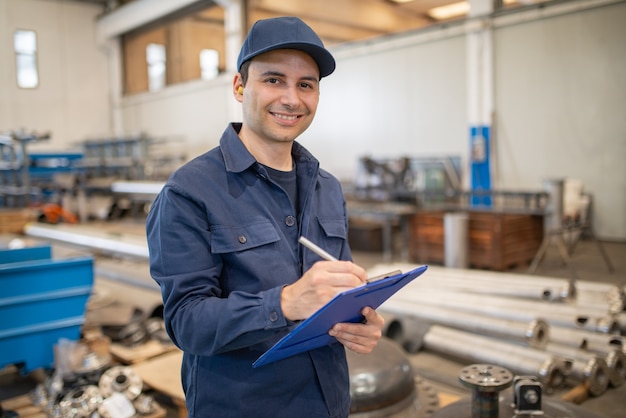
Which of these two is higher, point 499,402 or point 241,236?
point 241,236

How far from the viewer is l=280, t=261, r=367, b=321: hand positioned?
2.77 feet

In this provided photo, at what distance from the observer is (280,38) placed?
3.32 feet

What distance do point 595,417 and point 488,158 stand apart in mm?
5711

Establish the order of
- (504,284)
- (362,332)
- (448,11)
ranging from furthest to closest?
(448,11), (504,284), (362,332)

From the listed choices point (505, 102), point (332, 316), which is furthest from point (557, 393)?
point (505, 102)

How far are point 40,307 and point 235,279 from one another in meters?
1.97

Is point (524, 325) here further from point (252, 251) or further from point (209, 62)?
point (209, 62)

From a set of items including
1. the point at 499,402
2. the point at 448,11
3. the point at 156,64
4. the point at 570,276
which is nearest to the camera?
the point at 499,402

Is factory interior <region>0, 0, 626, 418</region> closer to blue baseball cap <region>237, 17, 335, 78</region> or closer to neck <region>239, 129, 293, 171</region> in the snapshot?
neck <region>239, 129, 293, 171</region>

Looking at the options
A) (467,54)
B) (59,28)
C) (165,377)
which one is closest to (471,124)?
(467,54)

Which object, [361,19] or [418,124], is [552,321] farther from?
[361,19]

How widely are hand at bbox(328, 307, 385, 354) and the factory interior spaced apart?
5.0 inches

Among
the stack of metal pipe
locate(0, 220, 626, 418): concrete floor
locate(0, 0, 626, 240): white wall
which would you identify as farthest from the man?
locate(0, 0, 626, 240): white wall

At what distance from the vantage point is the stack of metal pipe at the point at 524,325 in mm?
2555
